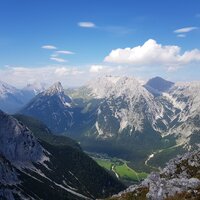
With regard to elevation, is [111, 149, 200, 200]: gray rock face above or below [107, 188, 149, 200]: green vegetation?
above

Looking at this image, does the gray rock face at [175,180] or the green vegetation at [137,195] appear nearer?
the gray rock face at [175,180]

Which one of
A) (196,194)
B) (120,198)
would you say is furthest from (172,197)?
(120,198)

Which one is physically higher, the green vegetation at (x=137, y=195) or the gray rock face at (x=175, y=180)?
the gray rock face at (x=175, y=180)

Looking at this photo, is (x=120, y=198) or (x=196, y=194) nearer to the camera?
(x=196, y=194)

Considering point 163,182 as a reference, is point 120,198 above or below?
below

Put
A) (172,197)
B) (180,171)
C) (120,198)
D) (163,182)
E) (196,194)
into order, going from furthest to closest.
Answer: (180,171) < (120,198) < (163,182) < (172,197) < (196,194)

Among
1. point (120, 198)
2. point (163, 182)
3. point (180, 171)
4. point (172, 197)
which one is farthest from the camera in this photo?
point (180, 171)

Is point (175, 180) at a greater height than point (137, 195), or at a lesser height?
greater

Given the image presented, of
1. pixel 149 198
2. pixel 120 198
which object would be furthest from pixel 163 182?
pixel 120 198

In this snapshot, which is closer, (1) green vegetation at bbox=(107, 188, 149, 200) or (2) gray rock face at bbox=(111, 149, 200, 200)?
(2) gray rock face at bbox=(111, 149, 200, 200)

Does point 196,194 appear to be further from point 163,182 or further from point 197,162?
point 197,162

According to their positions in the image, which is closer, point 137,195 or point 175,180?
point 175,180
